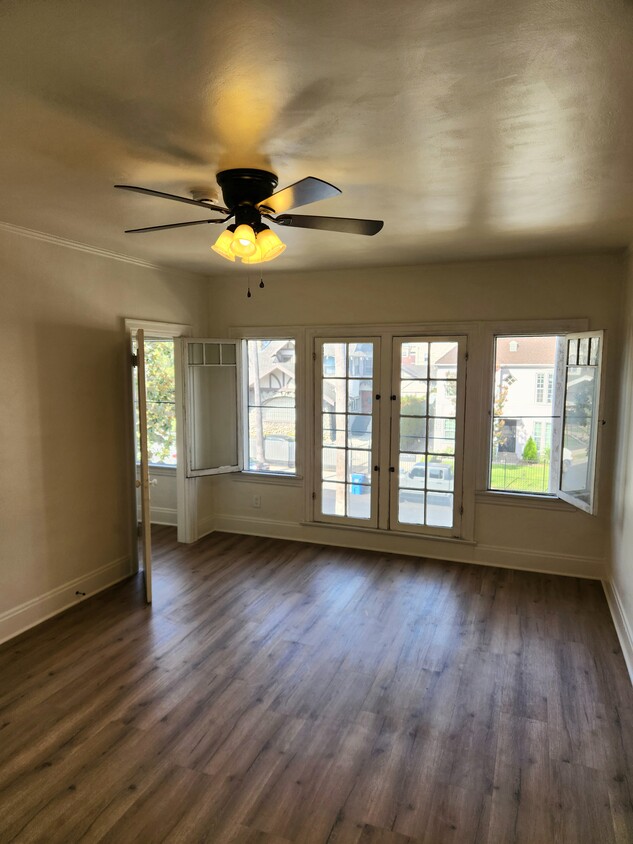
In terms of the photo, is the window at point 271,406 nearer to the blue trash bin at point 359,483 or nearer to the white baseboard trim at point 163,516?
the blue trash bin at point 359,483

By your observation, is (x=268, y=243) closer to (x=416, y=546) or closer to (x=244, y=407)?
(x=244, y=407)

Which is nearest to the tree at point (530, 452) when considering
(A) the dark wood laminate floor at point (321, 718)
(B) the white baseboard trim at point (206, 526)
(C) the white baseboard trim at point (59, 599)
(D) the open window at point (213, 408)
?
(A) the dark wood laminate floor at point (321, 718)

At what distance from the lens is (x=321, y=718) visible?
267cm

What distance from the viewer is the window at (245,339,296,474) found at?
5312 millimetres

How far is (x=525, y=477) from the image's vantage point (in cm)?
458

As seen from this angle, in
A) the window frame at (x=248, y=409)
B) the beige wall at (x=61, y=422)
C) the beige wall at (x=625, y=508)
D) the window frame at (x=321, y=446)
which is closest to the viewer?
the beige wall at (x=625, y=508)

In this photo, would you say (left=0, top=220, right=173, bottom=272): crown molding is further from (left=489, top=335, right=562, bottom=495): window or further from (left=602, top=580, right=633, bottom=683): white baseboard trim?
(left=602, top=580, right=633, bottom=683): white baseboard trim

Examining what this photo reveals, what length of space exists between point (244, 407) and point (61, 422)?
200 cm

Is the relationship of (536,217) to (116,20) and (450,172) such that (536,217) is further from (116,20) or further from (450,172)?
(116,20)

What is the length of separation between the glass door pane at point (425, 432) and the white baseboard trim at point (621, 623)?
133 centimetres

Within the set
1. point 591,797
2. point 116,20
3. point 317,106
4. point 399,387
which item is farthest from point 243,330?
point 591,797

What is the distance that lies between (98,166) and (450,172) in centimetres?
161

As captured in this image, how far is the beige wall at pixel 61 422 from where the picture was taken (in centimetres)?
343

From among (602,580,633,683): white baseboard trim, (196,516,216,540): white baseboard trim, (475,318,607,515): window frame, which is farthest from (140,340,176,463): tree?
(602,580,633,683): white baseboard trim
